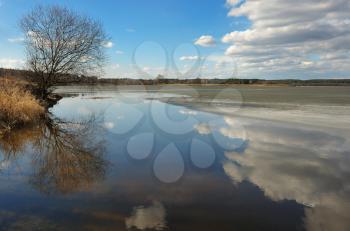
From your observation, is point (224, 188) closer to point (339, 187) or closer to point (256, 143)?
point (339, 187)

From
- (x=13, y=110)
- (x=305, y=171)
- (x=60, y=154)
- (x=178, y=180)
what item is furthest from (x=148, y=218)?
(x=13, y=110)

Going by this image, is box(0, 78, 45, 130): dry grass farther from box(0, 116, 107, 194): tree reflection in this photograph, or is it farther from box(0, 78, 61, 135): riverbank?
box(0, 116, 107, 194): tree reflection

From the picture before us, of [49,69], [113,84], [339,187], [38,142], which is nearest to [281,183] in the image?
[339,187]

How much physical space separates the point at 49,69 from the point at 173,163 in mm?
25749

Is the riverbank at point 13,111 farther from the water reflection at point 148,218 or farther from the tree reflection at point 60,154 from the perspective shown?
the water reflection at point 148,218

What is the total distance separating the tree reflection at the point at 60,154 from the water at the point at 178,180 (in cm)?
3

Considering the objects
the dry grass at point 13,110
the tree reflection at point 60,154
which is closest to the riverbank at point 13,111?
the dry grass at point 13,110

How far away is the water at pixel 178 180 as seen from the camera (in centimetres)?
520

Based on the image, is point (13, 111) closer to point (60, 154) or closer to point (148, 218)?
point (60, 154)

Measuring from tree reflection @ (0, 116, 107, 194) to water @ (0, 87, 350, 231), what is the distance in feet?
0.10

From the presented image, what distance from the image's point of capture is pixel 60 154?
999 centimetres

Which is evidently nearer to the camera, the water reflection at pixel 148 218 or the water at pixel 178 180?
the water reflection at pixel 148 218

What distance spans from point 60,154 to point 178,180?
447cm

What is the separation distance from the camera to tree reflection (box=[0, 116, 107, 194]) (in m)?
7.17
